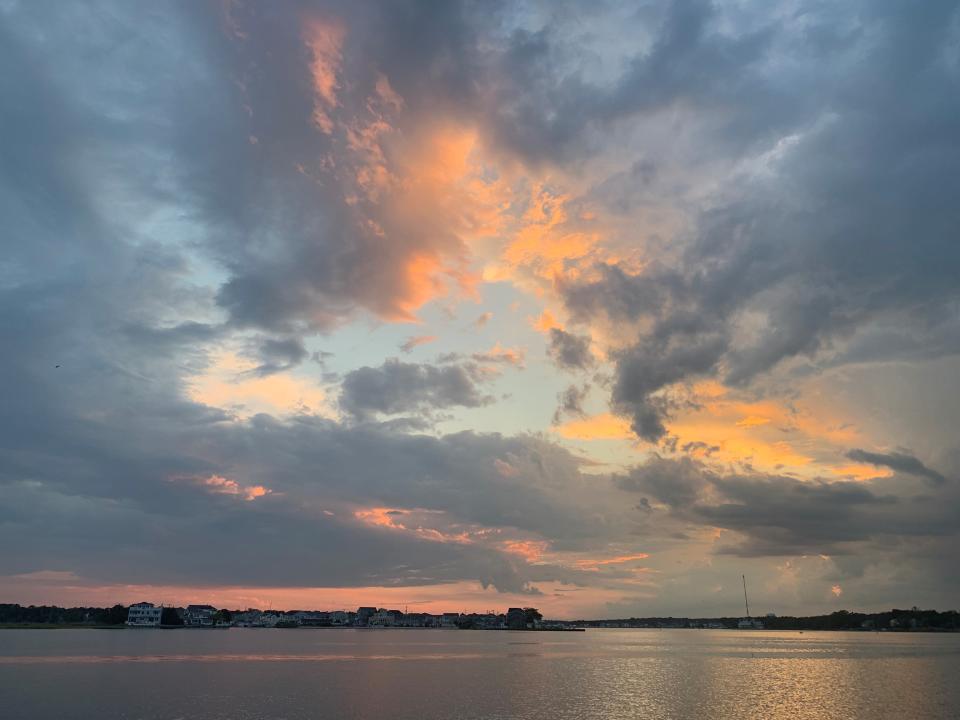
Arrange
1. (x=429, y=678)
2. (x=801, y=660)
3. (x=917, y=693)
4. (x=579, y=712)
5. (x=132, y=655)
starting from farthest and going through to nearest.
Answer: (x=801, y=660) → (x=132, y=655) → (x=429, y=678) → (x=917, y=693) → (x=579, y=712)

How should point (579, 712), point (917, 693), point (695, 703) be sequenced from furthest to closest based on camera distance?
point (917, 693) → point (695, 703) → point (579, 712)

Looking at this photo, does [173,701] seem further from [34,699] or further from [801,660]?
[801,660]

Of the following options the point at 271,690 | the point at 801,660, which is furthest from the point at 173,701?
the point at 801,660

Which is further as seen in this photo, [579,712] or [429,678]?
[429,678]

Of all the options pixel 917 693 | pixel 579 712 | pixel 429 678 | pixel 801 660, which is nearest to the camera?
pixel 579 712

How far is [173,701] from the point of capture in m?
76.1

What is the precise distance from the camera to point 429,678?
360 ft

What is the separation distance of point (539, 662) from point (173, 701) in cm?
9818

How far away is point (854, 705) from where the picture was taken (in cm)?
8525

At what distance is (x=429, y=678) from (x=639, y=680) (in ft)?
121

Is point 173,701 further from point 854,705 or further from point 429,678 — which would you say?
point 854,705

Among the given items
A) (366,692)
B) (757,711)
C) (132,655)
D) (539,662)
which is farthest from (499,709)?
(132,655)

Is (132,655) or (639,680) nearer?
(639,680)

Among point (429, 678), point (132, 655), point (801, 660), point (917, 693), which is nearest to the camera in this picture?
point (917, 693)
